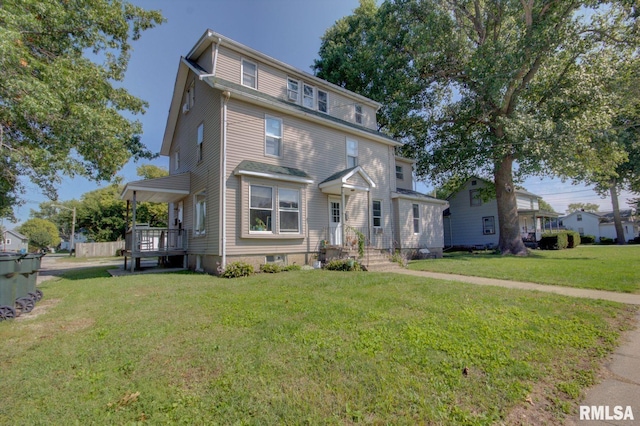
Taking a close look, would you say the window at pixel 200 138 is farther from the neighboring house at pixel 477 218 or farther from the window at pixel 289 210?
the neighboring house at pixel 477 218

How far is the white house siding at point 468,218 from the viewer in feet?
81.1

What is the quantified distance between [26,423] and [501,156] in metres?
19.1

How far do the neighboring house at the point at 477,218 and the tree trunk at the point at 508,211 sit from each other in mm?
6389

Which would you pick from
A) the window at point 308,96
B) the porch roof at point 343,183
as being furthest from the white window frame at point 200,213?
the window at point 308,96

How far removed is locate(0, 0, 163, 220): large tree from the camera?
779 cm

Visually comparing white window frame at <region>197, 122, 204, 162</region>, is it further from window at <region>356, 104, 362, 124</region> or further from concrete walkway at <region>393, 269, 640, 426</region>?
concrete walkway at <region>393, 269, 640, 426</region>

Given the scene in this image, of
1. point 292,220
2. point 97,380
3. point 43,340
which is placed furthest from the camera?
point 292,220

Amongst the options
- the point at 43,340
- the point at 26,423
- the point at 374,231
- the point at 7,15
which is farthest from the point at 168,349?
the point at 374,231

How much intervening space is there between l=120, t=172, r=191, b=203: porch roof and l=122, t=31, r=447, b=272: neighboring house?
4 centimetres

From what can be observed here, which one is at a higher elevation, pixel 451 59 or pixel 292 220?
pixel 451 59

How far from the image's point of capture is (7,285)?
543 cm

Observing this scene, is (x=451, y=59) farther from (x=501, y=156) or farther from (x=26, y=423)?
(x=26, y=423)

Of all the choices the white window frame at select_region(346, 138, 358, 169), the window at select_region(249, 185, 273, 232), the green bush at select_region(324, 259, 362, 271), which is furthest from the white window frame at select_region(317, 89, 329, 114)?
the green bush at select_region(324, 259, 362, 271)

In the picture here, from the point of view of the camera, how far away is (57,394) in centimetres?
281
